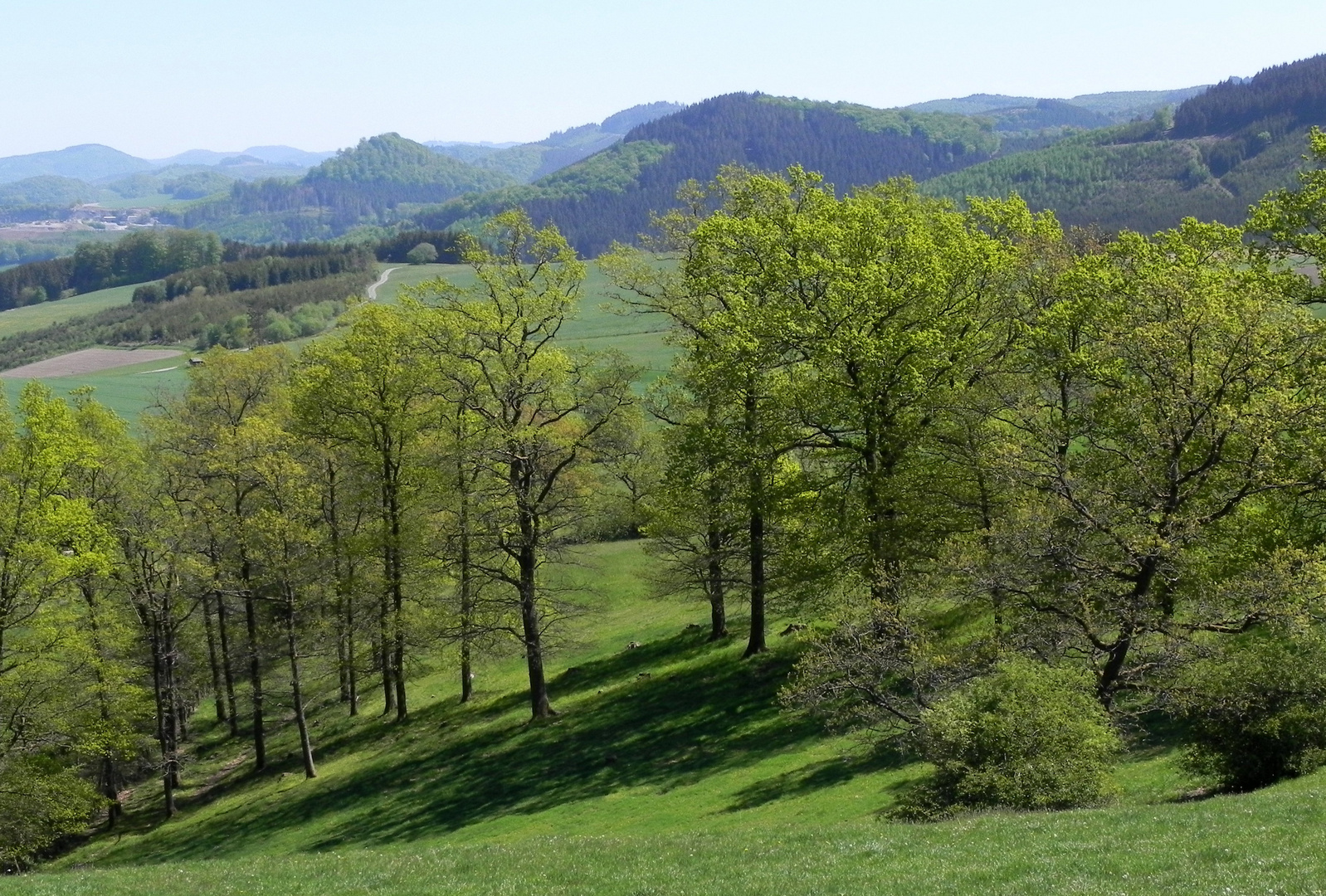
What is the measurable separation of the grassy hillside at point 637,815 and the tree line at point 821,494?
6.02ft

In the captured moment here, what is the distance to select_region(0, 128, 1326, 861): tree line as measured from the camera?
23.3 meters

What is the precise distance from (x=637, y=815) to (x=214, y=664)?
30.8 m

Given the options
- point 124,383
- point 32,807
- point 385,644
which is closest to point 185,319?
point 124,383

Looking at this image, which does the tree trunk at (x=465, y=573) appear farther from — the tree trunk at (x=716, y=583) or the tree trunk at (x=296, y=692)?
the tree trunk at (x=716, y=583)

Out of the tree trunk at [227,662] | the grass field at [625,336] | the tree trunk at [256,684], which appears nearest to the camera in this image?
the tree trunk at [256,684]

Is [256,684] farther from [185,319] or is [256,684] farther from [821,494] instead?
[185,319]

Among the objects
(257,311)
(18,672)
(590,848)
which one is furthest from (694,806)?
(257,311)

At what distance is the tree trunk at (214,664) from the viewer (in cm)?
4812

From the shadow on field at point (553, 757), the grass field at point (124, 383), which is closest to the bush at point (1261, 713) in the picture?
the shadow on field at point (553, 757)

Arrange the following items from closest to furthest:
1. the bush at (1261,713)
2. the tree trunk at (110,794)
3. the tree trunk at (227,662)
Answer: the bush at (1261,713), the tree trunk at (110,794), the tree trunk at (227,662)

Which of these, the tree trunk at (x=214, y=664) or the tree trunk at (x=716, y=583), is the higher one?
the tree trunk at (x=716, y=583)

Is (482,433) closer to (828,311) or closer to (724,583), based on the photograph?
(724,583)

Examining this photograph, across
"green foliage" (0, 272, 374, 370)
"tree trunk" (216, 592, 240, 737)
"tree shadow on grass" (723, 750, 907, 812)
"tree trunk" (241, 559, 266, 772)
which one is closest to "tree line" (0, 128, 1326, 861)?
"tree trunk" (241, 559, 266, 772)

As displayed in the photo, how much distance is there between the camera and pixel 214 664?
50938mm
